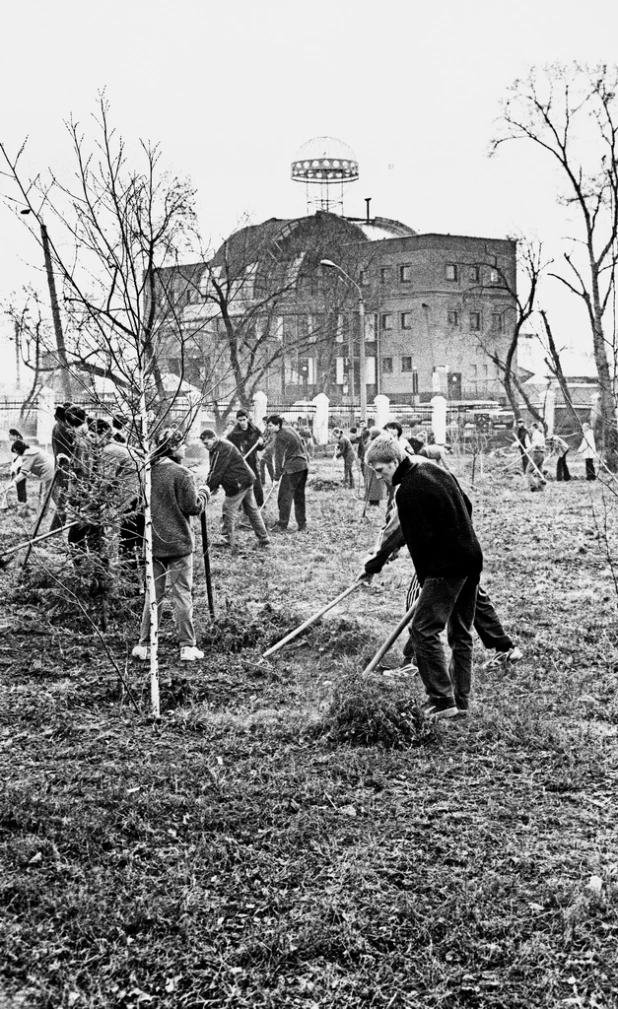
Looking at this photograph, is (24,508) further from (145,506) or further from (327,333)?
(327,333)

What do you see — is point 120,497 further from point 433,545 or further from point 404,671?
point 433,545

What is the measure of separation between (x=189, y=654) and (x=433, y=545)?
101 inches

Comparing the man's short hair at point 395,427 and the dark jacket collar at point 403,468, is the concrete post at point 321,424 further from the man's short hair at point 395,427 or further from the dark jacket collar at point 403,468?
the dark jacket collar at point 403,468

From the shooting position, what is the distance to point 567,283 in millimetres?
33500

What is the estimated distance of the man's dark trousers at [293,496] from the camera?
15938mm

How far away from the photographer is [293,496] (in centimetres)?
1641

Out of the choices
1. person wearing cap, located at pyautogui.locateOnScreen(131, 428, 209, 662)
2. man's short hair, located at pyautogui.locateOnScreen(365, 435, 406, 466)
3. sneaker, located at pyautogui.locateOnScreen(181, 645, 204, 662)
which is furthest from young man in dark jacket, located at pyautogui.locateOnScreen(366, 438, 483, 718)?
sneaker, located at pyautogui.locateOnScreen(181, 645, 204, 662)

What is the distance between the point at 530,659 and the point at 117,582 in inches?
142

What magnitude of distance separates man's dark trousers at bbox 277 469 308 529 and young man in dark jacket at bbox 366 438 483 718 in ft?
30.2

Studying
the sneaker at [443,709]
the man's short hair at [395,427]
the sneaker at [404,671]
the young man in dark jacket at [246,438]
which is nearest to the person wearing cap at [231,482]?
the man's short hair at [395,427]

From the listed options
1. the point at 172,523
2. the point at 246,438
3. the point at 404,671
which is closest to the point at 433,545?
the point at 404,671

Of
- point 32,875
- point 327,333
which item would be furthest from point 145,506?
point 327,333

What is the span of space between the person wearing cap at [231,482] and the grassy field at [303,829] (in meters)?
4.69

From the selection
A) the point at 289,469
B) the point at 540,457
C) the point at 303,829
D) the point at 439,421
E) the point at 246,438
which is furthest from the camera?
the point at 439,421
